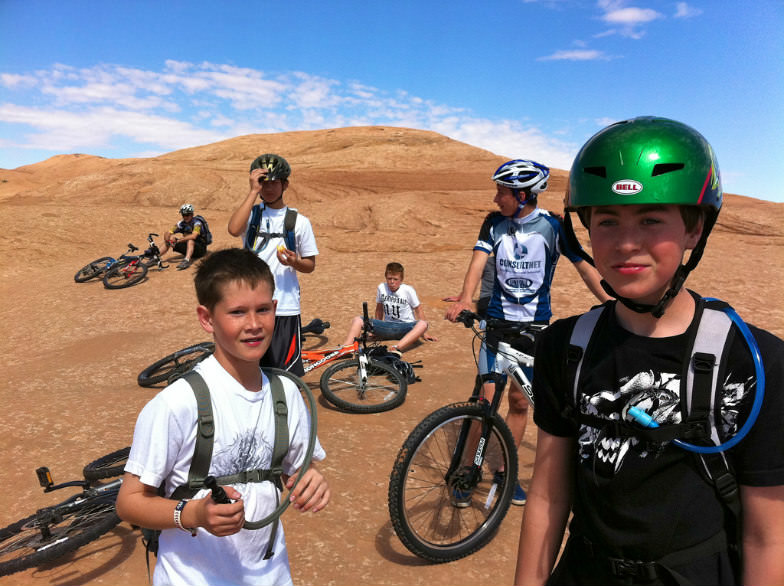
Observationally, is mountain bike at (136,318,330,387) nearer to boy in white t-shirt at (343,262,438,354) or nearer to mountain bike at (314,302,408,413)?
mountain bike at (314,302,408,413)

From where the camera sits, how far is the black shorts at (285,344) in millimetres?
4719

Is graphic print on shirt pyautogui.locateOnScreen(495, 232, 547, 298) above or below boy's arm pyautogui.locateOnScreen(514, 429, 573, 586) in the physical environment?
above

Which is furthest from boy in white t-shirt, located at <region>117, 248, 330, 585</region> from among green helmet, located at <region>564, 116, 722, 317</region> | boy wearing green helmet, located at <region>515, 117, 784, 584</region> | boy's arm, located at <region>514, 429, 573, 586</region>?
green helmet, located at <region>564, 116, 722, 317</region>

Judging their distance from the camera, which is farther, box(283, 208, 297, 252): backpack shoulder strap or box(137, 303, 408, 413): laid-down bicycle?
box(137, 303, 408, 413): laid-down bicycle

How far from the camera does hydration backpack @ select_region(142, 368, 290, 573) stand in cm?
184

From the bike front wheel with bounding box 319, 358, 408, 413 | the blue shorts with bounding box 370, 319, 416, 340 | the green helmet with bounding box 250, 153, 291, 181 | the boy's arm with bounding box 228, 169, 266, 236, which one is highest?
the green helmet with bounding box 250, 153, 291, 181

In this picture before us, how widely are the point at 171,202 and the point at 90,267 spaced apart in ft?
50.8

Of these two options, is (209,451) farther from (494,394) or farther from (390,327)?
(390,327)

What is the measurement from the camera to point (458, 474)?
3.73m

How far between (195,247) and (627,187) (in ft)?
47.0

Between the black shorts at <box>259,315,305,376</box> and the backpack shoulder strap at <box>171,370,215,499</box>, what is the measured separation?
9.25ft

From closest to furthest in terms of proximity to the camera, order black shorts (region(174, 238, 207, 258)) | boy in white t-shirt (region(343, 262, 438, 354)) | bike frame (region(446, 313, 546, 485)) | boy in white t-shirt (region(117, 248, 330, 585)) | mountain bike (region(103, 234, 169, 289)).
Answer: boy in white t-shirt (region(117, 248, 330, 585)), bike frame (region(446, 313, 546, 485)), boy in white t-shirt (region(343, 262, 438, 354)), mountain bike (region(103, 234, 169, 289)), black shorts (region(174, 238, 207, 258))

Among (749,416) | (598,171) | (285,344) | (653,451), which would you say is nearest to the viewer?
(749,416)

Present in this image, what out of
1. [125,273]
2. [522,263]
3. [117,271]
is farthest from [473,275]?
[117,271]
